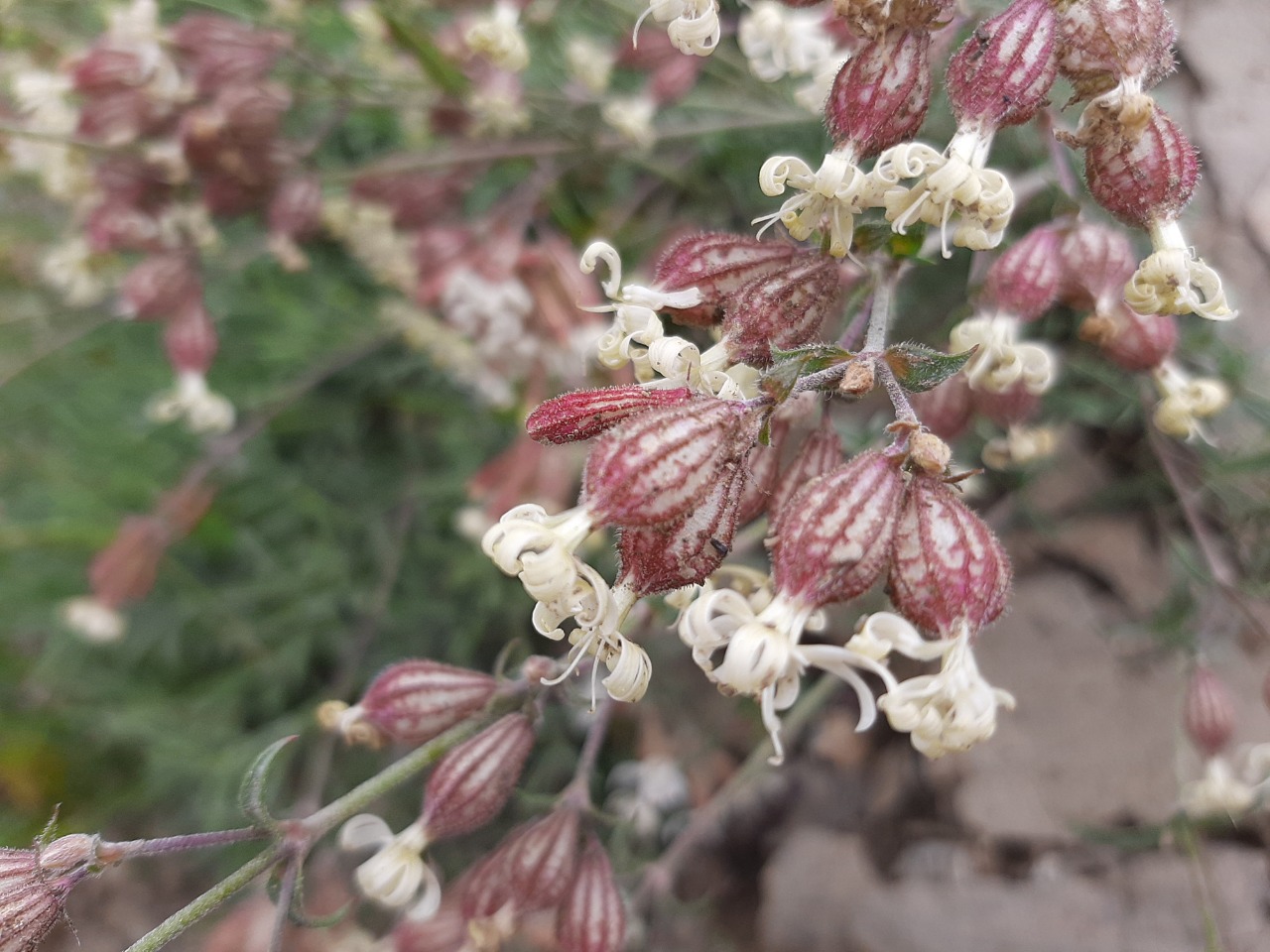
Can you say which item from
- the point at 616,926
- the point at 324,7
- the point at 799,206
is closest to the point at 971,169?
the point at 799,206

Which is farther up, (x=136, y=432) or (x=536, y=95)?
(x=536, y=95)

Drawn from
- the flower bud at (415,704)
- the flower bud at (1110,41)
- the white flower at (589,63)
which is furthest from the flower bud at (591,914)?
the white flower at (589,63)

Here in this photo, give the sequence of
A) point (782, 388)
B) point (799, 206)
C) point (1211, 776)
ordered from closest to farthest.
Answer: point (782, 388), point (799, 206), point (1211, 776)

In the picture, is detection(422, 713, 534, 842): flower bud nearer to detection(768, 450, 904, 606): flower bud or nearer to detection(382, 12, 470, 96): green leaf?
detection(768, 450, 904, 606): flower bud

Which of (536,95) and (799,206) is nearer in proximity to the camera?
(799,206)

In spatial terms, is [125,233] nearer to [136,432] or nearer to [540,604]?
[136,432]

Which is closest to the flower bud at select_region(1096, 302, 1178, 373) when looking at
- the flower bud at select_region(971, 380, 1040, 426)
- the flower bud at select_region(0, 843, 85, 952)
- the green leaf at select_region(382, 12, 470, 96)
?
the flower bud at select_region(971, 380, 1040, 426)
